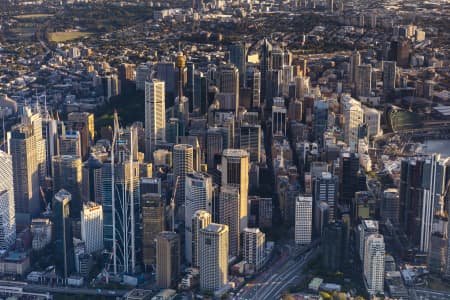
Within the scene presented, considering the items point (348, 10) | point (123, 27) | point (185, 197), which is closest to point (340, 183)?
point (185, 197)

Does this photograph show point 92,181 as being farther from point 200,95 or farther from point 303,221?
point 200,95

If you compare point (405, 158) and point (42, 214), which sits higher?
point (405, 158)

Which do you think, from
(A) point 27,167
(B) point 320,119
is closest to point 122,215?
(A) point 27,167

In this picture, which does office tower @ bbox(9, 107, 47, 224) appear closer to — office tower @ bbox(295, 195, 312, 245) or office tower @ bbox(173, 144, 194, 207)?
office tower @ bbox(173, 144, 194, 207)

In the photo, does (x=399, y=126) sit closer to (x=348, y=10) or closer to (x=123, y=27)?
(x=348, y=10)

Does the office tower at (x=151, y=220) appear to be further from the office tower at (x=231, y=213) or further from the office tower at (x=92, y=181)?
the office tower at (x=92, y=181)

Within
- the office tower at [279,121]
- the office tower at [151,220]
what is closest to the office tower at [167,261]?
the office tower at [151,220]

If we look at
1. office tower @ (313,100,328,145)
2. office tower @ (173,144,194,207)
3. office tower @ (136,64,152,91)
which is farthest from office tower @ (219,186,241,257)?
office tower @ (136,64,152,91)
